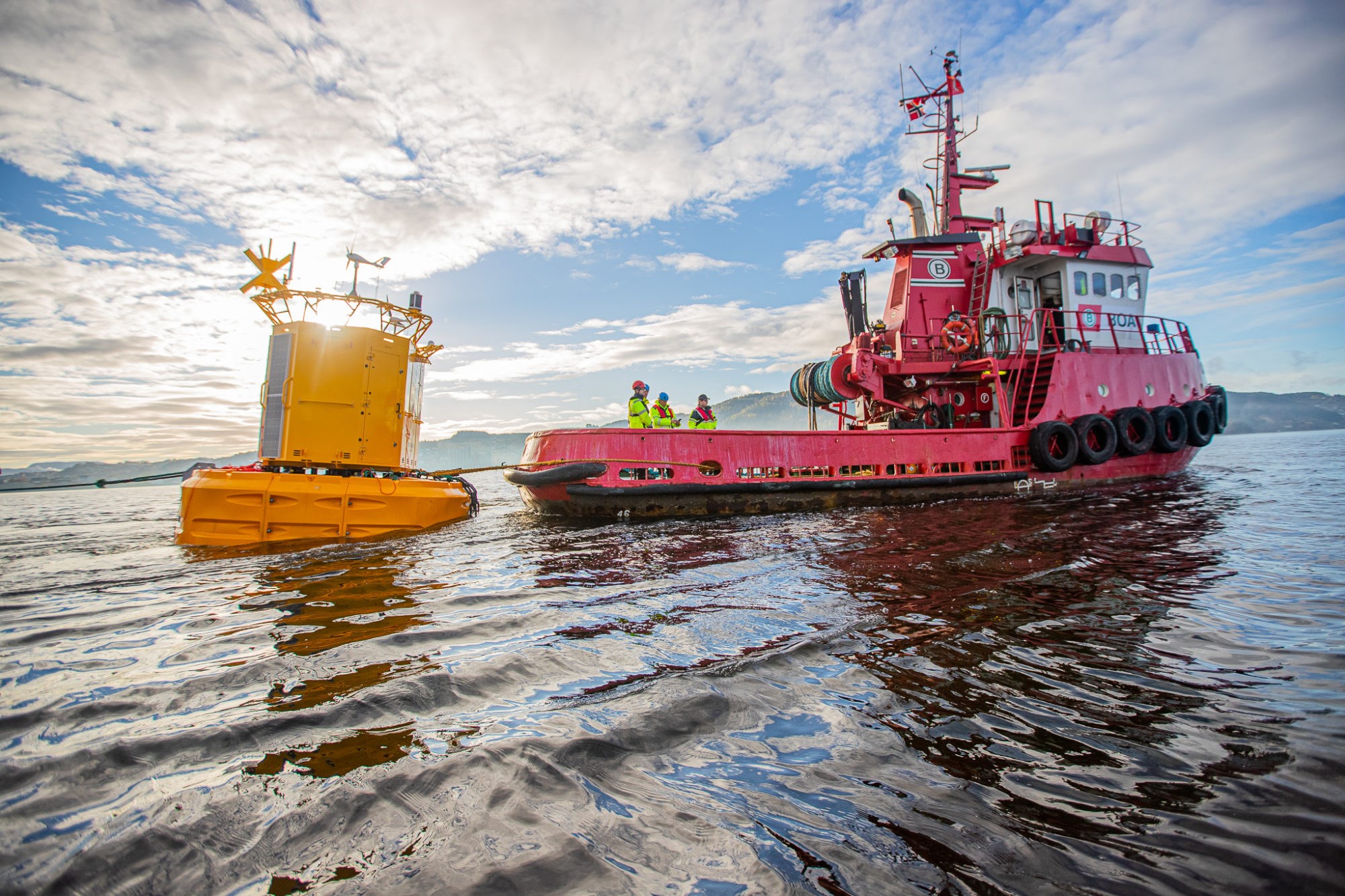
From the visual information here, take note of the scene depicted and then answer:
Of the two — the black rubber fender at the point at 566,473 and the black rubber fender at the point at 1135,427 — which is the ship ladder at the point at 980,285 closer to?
the black rubber fender at the point at 1135,427

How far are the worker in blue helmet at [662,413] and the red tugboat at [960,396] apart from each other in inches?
64.3

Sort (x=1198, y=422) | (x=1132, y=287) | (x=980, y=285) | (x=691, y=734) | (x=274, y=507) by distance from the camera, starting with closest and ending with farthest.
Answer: (x=691, y=734) → (x=274, y=507) → (x=980, y=285) → (x=1198, y=422) → (x=1132, y=287)

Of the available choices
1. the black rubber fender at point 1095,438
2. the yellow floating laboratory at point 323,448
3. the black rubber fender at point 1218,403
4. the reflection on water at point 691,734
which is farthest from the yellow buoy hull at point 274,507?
the black rubber fender at point 1218,403

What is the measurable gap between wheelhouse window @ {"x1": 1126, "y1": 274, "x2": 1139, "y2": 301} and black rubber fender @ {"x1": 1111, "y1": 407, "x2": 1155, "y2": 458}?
120 inches

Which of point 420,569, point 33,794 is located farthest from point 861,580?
point 33,794

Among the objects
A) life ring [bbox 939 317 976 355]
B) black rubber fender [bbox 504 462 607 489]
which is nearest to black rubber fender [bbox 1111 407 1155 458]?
life ring [bbox 939 317 976 355]

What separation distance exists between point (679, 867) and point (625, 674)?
1205mm

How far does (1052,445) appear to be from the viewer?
1128cm

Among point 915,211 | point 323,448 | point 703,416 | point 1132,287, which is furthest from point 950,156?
point 323,448

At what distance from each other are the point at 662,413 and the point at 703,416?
74cm

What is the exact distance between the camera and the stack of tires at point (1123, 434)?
1106cm

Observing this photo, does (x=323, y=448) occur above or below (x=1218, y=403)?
below

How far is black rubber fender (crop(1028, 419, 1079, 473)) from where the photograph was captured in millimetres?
10969

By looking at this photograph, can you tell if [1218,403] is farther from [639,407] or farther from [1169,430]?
[639,407]
